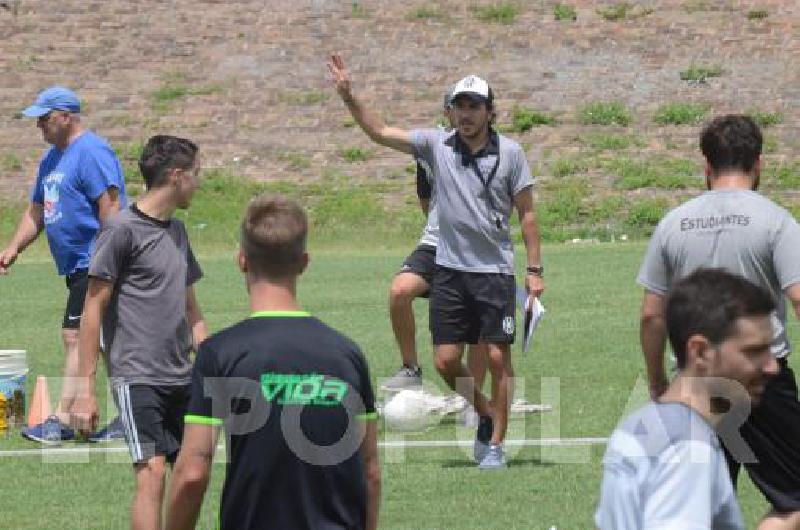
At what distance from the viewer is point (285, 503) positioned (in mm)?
5148

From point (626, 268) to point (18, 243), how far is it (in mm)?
13620

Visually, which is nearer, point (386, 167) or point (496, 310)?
point (496, 310)

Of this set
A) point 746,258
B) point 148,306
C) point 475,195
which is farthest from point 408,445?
point 746,258

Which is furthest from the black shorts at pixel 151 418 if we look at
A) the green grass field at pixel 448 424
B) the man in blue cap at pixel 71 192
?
the man in blue cap at pixel 71 192

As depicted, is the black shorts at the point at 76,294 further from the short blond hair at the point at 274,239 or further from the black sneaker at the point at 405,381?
the short blond hair at the point at 274,239

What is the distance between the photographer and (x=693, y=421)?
4.30 meters

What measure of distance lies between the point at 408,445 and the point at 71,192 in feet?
8.51

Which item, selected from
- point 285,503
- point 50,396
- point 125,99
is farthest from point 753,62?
point 285,503

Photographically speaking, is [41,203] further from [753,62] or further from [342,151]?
[753,62]

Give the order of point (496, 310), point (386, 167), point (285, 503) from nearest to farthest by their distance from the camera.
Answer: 1. point (285, 503)
2. point (496, 310)
3. point (386, 167)

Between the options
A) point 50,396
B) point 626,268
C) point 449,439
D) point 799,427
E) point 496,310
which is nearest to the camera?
point 799,427

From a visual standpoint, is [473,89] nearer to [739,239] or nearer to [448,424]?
[448,424]

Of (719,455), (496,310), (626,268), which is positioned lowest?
(626,268)

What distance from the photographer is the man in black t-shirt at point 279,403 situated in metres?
5.14
